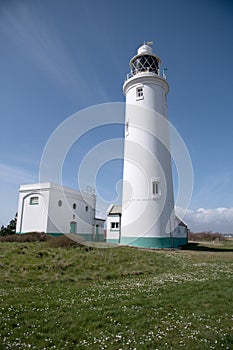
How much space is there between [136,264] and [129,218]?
8766mm

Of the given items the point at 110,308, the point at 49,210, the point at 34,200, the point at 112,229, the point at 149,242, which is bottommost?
the point at 110,308

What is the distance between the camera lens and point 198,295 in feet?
24.9

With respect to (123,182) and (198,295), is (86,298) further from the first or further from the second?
(123,182)

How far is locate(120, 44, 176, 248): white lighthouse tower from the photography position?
69.5 feet

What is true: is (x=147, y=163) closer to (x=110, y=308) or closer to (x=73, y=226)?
(x=73, y=226)

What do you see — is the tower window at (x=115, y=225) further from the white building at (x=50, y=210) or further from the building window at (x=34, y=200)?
the building window at (x=34, y=200)

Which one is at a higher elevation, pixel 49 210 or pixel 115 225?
pixel 49 210

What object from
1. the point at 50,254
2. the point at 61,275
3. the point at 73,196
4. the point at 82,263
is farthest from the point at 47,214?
the point at 61,275

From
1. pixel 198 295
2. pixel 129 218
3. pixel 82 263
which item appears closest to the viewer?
pixel 198 295

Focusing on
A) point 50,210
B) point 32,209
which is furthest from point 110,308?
point 32,209

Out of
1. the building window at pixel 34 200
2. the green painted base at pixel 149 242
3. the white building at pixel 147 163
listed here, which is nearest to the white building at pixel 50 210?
the building window at pixel 34 200

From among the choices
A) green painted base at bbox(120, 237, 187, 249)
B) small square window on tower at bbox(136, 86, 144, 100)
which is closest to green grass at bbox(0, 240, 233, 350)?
green painted base at bbox(120, 237, 187, 249)

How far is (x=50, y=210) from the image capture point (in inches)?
1056

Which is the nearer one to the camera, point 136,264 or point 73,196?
point 136,264
